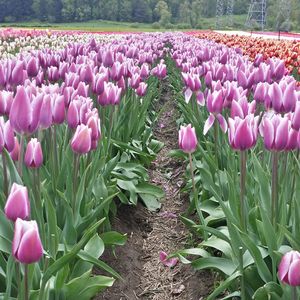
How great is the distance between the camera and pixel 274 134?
2.18 metres

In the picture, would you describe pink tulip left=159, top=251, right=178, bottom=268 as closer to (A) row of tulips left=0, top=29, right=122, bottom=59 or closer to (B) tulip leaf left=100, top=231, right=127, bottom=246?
(B) tulip leaf left=100, top=231, right=127, bottom=246

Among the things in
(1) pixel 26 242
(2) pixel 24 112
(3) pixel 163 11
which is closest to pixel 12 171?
(2) pixel 24 112

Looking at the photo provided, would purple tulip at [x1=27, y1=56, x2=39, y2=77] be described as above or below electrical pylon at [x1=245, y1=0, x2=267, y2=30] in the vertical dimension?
above

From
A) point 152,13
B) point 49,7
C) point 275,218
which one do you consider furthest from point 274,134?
point 152,13

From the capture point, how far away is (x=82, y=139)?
7.46 ft

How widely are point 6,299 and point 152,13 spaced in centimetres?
8129

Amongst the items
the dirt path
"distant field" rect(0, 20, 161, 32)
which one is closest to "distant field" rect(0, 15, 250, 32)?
"distant field" rect(0, 20, 161, 32)

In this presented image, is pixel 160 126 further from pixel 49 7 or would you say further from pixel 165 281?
pixel 49 7

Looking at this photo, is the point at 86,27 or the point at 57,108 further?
the point at 86,27

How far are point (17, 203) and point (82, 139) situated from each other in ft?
2.42

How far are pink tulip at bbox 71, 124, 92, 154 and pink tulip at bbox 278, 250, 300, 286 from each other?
40.8 inches

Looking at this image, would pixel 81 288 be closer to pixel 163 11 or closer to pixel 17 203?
pixel 17 203

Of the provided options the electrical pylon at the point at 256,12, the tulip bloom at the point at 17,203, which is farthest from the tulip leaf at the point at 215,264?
the electrical pylon at the point at 256,12

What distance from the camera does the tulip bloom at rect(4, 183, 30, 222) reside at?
156cm
